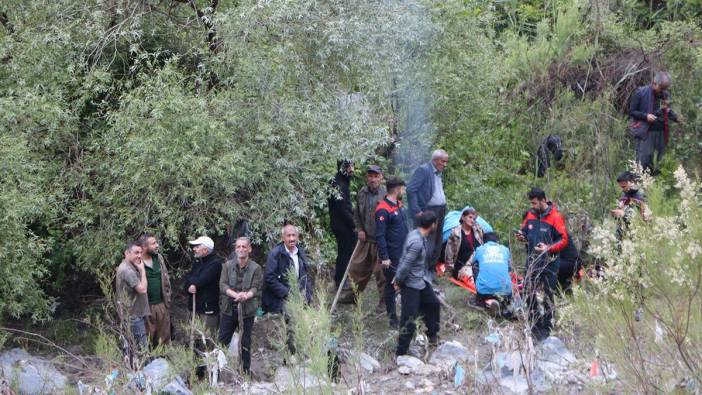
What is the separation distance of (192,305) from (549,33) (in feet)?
29.3

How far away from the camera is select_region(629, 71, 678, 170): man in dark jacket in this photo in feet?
43.3

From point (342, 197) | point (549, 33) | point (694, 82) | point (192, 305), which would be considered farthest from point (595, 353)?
point (549, 33)

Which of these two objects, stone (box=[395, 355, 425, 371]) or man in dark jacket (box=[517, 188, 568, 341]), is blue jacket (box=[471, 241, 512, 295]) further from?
stone (box=[395, 355, 425, 371])

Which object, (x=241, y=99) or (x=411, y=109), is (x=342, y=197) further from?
(x=411, y=109)

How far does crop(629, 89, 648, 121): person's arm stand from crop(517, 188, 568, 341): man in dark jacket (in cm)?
355

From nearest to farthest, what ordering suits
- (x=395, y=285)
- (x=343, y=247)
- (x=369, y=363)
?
1. (x=369, y=363)
2. (x=395, y=285)
3. (x=343, y=247)

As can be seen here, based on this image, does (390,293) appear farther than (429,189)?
No

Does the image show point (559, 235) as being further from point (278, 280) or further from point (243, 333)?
point (243, 333)

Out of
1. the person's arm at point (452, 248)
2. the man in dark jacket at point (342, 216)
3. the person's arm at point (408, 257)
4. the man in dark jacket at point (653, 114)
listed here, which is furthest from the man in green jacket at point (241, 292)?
the man in dark jacket at point (653, 114)

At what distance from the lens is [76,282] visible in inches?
454

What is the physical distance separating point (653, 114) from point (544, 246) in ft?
13.7

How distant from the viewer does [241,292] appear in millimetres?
9156

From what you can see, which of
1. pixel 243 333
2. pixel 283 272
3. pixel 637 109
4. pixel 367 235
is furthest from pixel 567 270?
pixel 637 109

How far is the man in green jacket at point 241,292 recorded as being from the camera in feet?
30.1
